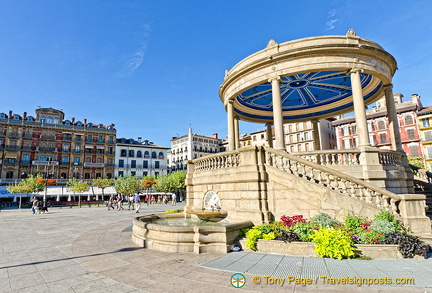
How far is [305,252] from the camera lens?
A: 269 inches

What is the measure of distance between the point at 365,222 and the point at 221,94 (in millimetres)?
12903

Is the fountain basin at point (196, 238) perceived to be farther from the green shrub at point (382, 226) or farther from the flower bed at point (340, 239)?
the green shrub at point (382, 226)

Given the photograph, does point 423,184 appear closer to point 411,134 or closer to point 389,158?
point 389,158

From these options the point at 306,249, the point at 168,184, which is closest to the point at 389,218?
the point at 306,249

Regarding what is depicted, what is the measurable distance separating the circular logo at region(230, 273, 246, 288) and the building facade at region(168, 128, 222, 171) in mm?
71614

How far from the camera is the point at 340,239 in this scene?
6570mm

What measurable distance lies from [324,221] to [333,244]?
60.1 inches

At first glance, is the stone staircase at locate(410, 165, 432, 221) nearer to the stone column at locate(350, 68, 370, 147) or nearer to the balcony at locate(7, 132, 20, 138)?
the stone column at locate(350, 68, 370, 147)

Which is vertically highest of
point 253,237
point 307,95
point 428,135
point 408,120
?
point 408,120

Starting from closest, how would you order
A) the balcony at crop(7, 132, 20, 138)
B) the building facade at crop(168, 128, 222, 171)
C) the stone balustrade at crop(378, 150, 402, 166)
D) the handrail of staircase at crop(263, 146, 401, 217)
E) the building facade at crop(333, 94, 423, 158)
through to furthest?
the handrail of staircase at crop(263, 146, 401, 217), the stone balustrade at crop(378, 150, 402, 166), the building facade at crop(333, 94, 423, 158), the balcony at crop(7, 132, 20, 138), the building facade at crop(168, 128, 222, 171)

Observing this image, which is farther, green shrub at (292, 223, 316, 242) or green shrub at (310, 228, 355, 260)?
green shrub at (292, 223, 316, 242)

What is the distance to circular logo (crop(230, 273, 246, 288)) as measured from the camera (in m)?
4.92

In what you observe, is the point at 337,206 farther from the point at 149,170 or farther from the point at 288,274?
the point at 149,170

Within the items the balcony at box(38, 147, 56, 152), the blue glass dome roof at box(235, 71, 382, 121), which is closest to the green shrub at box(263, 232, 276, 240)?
the blue glass dome roof at box(235, 71, 382, 121)
